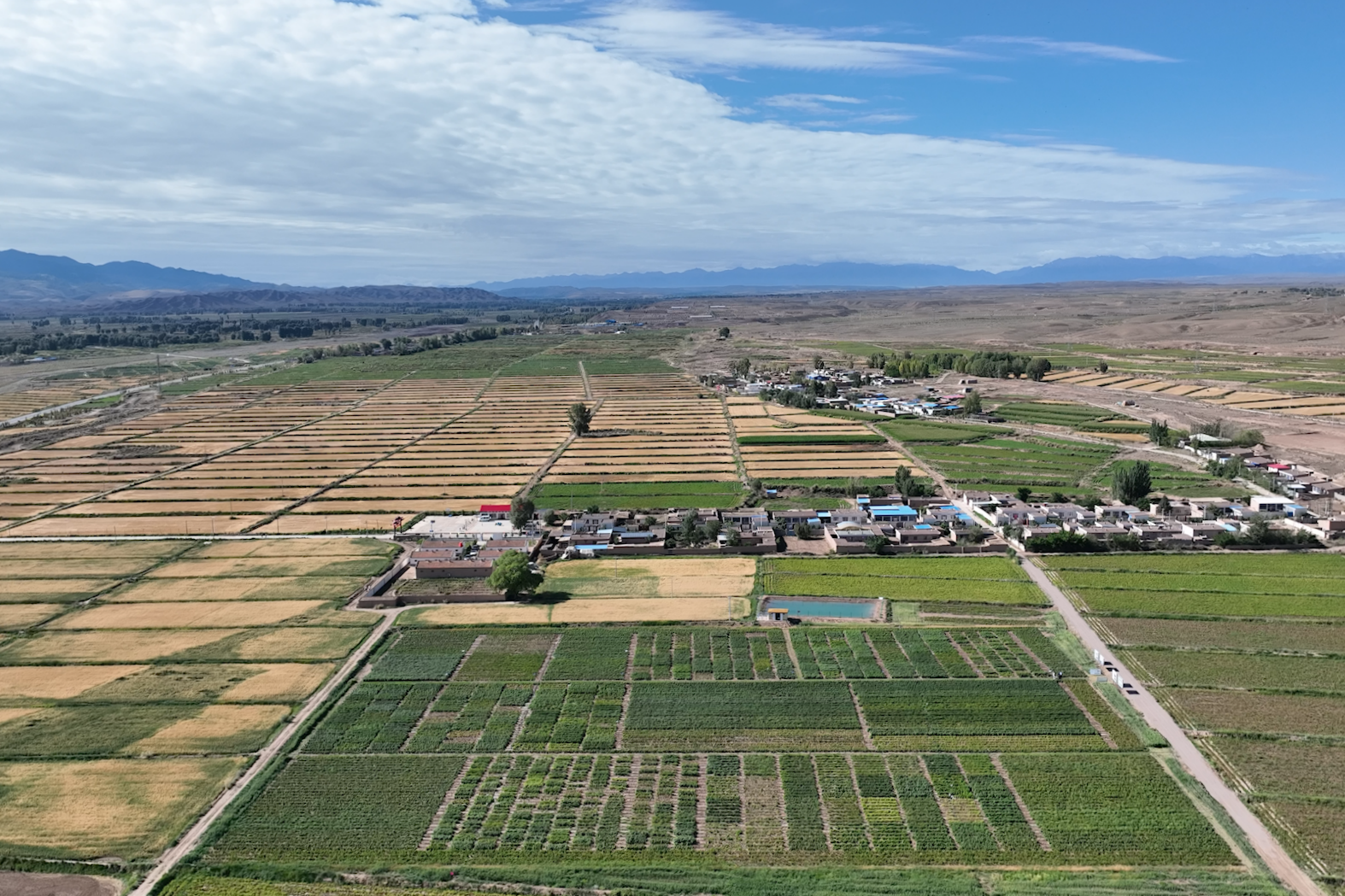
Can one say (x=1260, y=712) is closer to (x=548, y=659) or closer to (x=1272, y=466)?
(x=548, y=659)

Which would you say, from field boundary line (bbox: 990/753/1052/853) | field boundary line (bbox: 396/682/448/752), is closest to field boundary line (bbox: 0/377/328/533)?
field boundary line (bbox: 396/682/448/752)

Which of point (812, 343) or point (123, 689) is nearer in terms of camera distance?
point (123, 689)

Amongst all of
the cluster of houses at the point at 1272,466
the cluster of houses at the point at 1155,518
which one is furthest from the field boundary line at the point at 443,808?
the cluster of houses at the point at 1272,466

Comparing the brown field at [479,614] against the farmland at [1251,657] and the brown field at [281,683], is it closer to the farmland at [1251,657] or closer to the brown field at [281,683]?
the brown field at [281,683]

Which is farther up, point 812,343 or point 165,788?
point 812,343

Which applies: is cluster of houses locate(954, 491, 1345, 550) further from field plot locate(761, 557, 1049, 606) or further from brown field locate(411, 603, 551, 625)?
brown field locate(411, 603, 551, 625)

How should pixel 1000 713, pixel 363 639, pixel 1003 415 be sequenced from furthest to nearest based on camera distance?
pixel 1003 415
pixel 363 639
pixel 1000 713

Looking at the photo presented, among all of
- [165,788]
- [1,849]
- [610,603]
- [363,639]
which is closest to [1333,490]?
[610,603]

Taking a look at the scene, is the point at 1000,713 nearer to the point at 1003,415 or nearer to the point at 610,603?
the point at 610,603

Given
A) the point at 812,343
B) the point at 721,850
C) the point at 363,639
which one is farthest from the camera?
the point at 812,343
